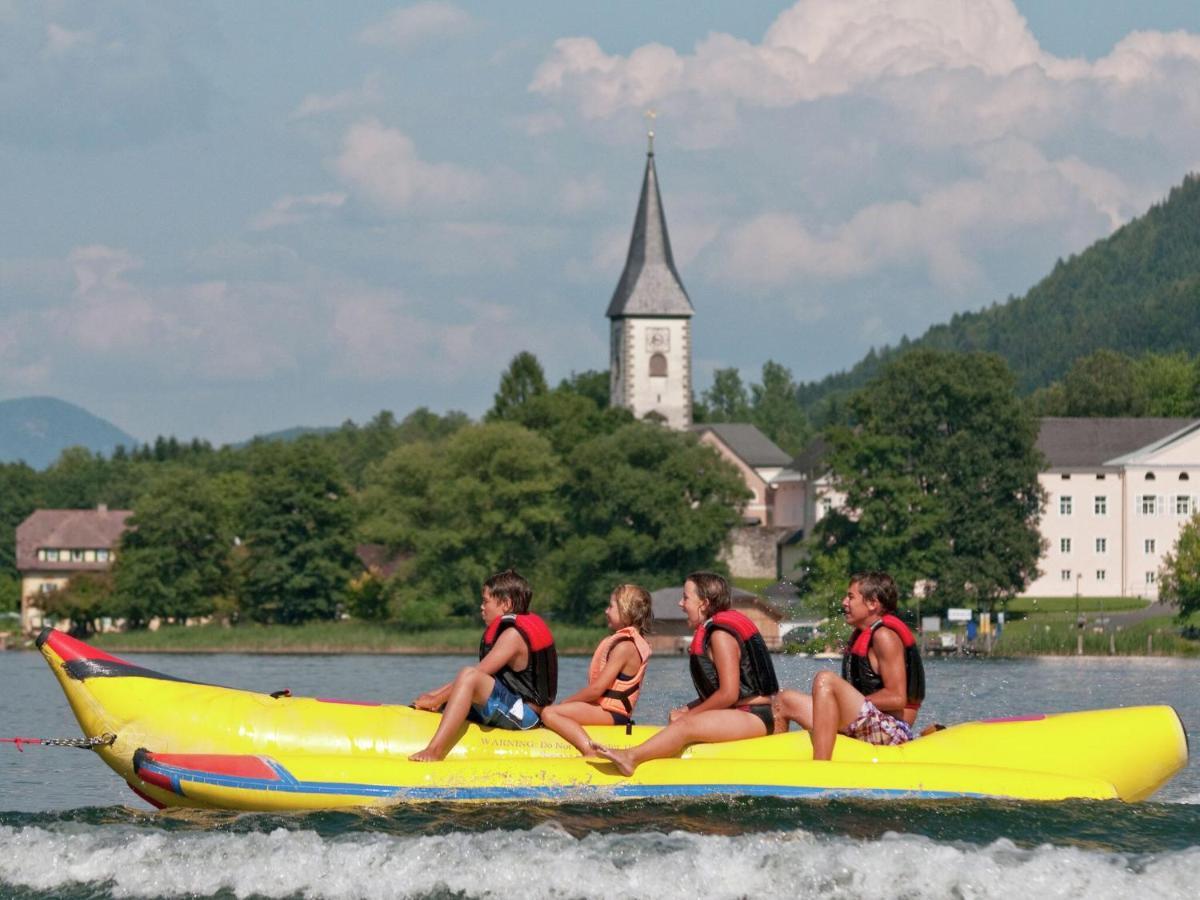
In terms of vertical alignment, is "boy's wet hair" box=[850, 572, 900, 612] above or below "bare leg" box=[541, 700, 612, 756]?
above

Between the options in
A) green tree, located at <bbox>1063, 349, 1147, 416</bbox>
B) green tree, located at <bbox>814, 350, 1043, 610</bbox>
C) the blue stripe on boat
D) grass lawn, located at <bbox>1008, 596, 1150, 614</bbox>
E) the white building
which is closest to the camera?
the blue stripe on boat

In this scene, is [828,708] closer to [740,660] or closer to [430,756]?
[740,660]

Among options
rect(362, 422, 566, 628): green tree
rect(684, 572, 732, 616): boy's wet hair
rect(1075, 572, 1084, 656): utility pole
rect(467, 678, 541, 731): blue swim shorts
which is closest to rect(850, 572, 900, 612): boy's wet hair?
rect(684, 572, 732, 616): boy's wet hair

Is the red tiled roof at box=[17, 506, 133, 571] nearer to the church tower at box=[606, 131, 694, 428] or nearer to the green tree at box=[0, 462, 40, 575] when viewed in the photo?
the green tree at box=[0, 462, 40, 575]

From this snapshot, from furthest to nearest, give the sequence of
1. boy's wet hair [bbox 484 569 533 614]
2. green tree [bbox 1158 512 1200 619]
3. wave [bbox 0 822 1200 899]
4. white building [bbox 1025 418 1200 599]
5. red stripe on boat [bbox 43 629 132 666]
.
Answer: white building [bbox 1025 418 1200 599] → green tree [bbox 1158 512 1200 619] → red stripe on boat [bbox 43 629 132 666] → boy's wet hair [bbox 484 569 533 614] → wave [bbox 0 822 1200 899]

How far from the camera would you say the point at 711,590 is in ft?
42.3

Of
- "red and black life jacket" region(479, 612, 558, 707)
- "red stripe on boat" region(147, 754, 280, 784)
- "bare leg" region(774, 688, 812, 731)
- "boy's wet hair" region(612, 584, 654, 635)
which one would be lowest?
"red stripe on boat" region(147, 754, 280, 784)

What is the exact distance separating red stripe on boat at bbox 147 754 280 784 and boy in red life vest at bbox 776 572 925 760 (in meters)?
3.49

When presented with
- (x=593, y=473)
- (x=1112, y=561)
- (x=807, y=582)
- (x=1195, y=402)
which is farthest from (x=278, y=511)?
(x=1195, y=402)

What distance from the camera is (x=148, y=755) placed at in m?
13.4

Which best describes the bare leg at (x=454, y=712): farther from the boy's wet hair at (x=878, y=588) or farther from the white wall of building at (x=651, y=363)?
the white wall of building at (x=651, y=363)

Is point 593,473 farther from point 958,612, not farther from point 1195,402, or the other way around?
point 1195,402

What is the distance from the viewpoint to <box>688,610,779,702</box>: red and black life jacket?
12.9 m

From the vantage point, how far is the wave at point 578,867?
1118 cm
